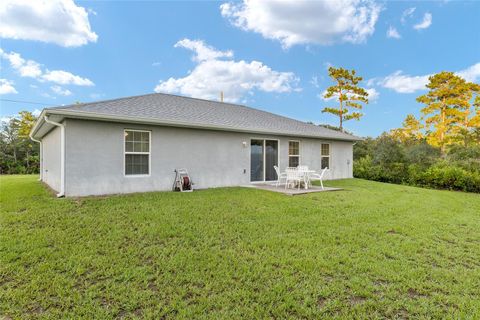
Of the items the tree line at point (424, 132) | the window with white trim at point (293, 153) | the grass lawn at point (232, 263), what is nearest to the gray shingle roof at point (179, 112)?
the window with white trim at point (293, 153)

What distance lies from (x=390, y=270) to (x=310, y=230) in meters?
1.66

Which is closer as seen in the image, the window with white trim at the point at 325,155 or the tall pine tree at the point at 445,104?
the window with white trim at the point at 325,155

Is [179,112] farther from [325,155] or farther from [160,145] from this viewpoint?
[325,155]

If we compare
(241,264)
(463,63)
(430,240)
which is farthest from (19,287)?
(463,63)

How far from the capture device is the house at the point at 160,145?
7367mm

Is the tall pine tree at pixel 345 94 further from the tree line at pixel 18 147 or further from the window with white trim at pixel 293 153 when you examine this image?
the tree line at pixel 18 147

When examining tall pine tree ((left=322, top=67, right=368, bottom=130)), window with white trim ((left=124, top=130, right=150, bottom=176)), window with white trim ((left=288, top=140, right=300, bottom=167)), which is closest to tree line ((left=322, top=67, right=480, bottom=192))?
tall pine tree ((left=322, top=67, right=368, bottom=130))

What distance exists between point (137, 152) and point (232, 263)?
6.17m

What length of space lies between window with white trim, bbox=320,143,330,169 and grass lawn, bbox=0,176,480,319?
720 centimetres

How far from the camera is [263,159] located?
11.2 metres

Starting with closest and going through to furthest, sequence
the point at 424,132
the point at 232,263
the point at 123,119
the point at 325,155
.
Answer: the point at 232,263, the point at 123,119, the point at 325,155, the point at 424,132

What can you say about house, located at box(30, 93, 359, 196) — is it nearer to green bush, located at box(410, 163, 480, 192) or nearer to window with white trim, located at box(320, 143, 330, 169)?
window with white trim, located at box(320, 143, 330, 169)

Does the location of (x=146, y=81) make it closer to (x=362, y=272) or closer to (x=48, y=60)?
(x=48, y=60)

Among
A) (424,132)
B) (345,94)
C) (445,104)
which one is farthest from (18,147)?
(424,132)
